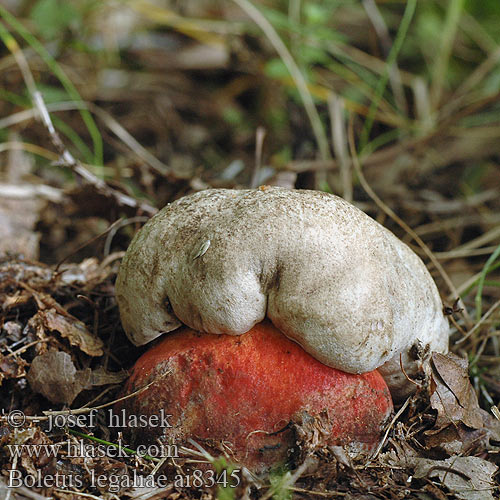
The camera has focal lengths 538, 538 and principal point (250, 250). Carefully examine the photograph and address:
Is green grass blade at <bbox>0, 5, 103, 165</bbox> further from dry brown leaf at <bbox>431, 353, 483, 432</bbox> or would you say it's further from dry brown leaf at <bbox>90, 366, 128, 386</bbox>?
dry brown leaf at <bbox>431, 353, 483, 432</bbox>

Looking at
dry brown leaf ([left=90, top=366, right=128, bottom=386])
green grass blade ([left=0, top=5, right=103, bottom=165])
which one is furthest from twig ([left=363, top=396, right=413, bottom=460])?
green grass blade ([left=0, top=5, right=103, bottom=165])

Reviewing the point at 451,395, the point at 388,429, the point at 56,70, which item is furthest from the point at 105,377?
the point at 56,70

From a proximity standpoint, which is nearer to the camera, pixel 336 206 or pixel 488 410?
pixel 336 206

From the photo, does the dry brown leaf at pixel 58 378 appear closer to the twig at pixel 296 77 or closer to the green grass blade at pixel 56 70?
the green grass blade at pixel 56 70

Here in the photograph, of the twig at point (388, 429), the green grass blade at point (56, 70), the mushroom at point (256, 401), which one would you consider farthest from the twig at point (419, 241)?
the green grass blade at point (56, 70)

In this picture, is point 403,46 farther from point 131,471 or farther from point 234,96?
point 131,471

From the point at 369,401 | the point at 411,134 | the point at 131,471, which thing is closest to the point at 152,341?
the point at 131,471
